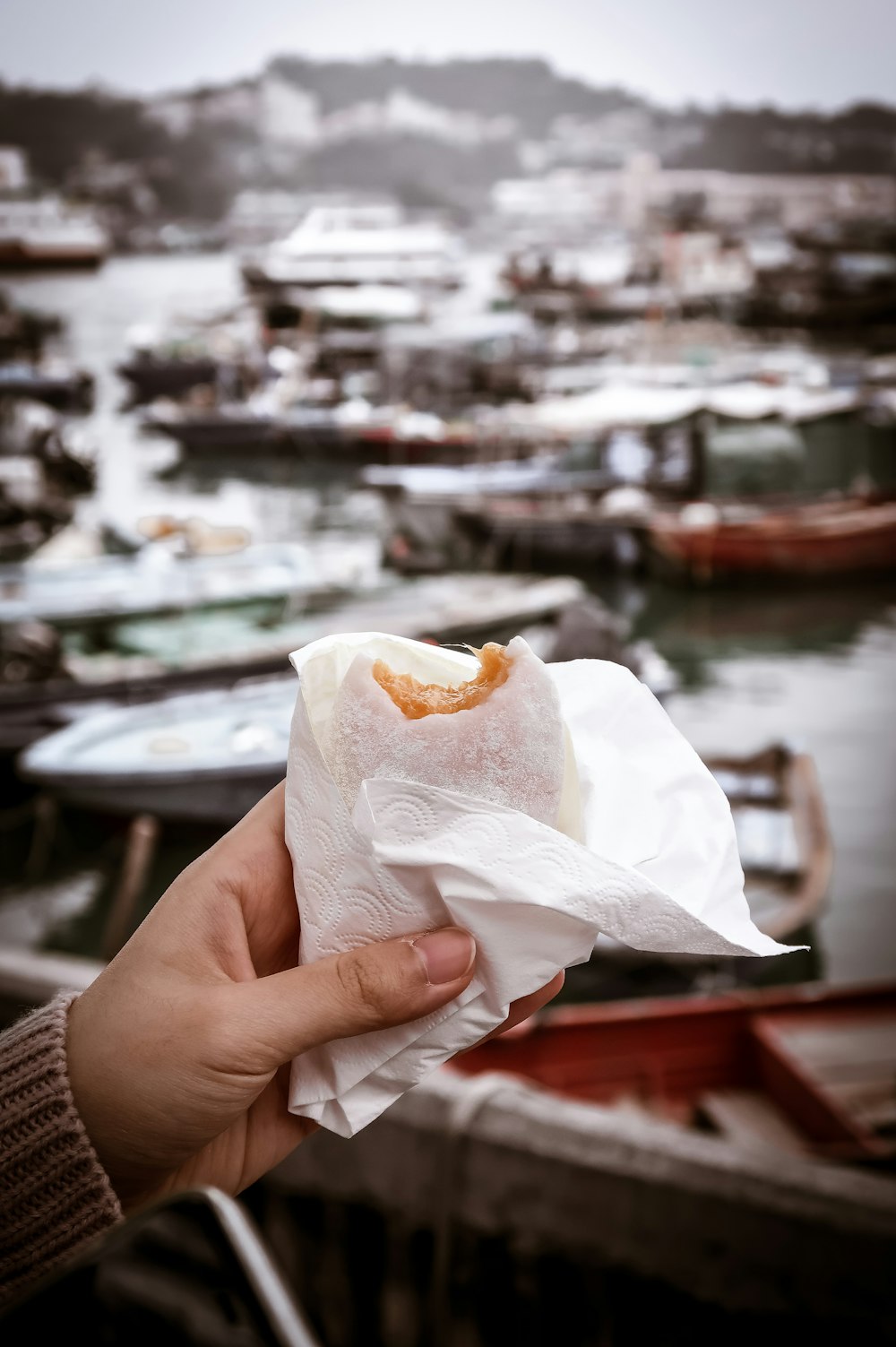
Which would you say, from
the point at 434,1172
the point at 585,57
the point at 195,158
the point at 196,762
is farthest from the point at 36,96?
the point at 434,1172

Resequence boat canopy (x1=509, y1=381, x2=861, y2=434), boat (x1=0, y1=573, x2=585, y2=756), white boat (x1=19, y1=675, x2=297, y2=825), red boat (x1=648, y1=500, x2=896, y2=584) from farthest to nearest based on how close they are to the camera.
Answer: boat canopy (x1=509, y1=381, x2=861, y2=434)
red boat (x1=648, y1=500, x2=896, y2=584)
boat (x1=0, y1=573, x2=585, y2=756)
white boat (x1=19, y1=675, x2=297, y2=825)

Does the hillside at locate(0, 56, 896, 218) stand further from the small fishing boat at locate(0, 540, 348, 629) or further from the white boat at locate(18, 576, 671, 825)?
the white boat at locate(18, 576, 671, 825)

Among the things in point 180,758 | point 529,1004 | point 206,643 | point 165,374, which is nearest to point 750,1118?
point 180,758

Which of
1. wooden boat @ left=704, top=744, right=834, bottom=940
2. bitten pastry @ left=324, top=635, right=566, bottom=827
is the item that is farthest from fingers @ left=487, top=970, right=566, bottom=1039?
wooden boat @ left=704, top=744, right=834, bottom=940

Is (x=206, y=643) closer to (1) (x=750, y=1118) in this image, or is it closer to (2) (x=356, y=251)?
(2) (x=356, y=251)

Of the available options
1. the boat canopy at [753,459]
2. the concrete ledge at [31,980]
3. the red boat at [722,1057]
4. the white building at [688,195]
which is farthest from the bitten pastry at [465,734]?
the boat canopy at [753,459]

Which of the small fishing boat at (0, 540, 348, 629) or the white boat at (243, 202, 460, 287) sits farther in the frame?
the white boat at (243, 202, 460, 287)

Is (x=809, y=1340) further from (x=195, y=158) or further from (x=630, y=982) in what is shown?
(x=195, y=158)

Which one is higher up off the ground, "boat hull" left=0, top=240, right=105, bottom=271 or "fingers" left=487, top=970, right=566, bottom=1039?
"boat hull" left=0, top=240, right=105, bottom=271
